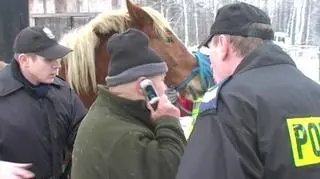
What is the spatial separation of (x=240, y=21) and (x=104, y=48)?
2.05 m

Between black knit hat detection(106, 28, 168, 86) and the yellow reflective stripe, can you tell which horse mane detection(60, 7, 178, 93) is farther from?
the yellow reflective stripe

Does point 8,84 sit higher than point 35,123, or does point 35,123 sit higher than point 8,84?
point 8,84

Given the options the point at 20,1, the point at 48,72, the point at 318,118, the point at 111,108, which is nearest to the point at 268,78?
the point at 318,118

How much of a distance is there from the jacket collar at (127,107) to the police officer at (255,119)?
489 mm

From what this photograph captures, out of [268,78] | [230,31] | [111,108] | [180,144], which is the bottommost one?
[180,144]

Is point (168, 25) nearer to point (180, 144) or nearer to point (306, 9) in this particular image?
point (306, 9)

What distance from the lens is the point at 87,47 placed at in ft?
12.0

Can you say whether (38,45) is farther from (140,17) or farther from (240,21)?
(240,21)

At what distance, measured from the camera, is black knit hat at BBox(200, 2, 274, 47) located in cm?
178

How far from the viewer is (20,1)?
425 cm

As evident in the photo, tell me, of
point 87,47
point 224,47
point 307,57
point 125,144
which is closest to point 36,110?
point 87,47

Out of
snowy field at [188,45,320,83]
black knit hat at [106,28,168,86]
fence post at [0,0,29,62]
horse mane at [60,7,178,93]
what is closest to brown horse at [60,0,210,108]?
horse mane at [60,7,178,93]

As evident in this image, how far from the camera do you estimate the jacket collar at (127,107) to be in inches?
84.6

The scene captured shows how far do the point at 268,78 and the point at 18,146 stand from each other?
5.91ft
